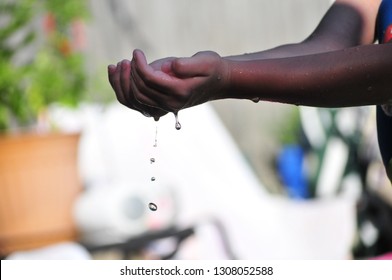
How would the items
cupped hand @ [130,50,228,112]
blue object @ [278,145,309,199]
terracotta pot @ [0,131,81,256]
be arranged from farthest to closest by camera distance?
blue object @ [278,145,309,199]
terracotta pot @ [0,131,81,256]
cupped hand @ [130,50,228,112]

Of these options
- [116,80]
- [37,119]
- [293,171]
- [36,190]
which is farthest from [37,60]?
[116,80]

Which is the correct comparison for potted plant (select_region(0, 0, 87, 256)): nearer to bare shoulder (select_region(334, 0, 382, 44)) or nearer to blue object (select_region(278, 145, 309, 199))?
blue object (select_region(278, 145, 309, 199))

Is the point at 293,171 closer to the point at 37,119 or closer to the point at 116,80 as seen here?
the point at 37,119

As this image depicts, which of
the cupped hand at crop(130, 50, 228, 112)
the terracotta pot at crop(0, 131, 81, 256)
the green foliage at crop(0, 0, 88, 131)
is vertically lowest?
the cupped hand at crop(130, 50, 228, 112)

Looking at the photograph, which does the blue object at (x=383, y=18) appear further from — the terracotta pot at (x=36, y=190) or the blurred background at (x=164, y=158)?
the terracotta pot at (x=36, y=190)

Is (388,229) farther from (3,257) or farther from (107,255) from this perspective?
(3,257)

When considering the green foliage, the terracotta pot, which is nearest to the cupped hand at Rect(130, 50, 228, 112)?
the terracotta pot

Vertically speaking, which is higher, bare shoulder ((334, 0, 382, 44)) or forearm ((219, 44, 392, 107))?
bare shoulder ((334, 0, 382, 44))

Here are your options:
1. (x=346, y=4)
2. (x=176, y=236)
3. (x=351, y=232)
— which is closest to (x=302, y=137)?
(x=351, y=232)
